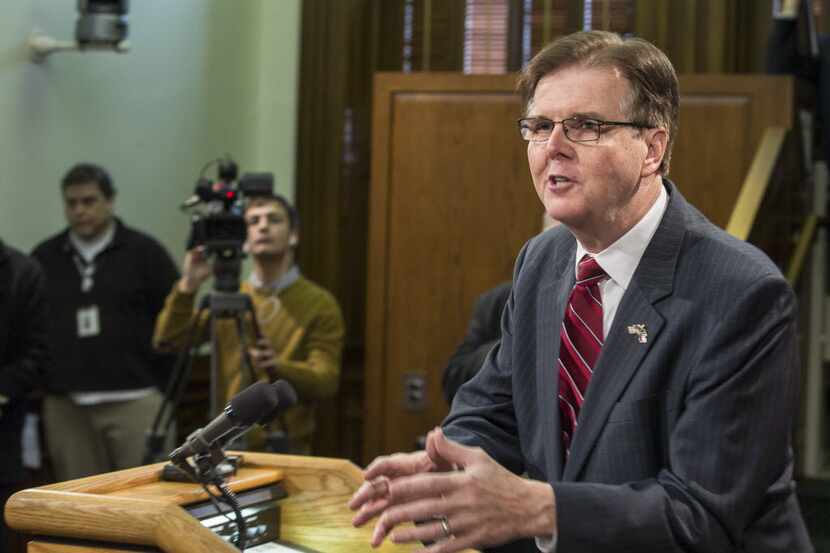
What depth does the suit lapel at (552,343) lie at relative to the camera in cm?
193

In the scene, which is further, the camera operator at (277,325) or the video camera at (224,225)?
the camera operator at (277,325)

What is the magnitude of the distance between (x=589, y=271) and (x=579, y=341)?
0.11m

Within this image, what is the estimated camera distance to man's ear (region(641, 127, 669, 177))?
1911 millimetres

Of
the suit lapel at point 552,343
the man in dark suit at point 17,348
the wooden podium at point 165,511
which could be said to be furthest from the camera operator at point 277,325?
the suit lapel at point 552,343

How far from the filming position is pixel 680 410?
1.77 metres

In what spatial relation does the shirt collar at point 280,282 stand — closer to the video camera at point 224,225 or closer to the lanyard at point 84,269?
the video camera at point 224,225

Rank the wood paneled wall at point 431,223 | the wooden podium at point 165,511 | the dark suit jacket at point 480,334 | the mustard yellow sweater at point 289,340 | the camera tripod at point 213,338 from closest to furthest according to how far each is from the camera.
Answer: the wooden podium at point 165,511
the dark suit jacket at point 480,334
the camera tripod at point 213,338
the mustard yellow sweater at point 289,340
the wood paneled wall at point 431,223

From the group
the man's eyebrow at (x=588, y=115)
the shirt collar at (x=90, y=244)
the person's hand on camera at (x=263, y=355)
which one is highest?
the man's eyebrow at (x=588, y=115)

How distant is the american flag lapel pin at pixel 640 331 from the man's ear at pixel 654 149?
241 mm

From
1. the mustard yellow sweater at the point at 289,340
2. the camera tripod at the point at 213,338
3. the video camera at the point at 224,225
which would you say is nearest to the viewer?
the camera tripod at the point at 213,338

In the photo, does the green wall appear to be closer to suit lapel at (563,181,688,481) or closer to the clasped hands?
suit lapel at (563,181,688,481)

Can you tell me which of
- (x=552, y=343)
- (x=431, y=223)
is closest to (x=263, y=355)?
(x=431, y=223)

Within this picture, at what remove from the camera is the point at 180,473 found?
6.84 ft

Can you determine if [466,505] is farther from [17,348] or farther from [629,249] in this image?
[17,348]
